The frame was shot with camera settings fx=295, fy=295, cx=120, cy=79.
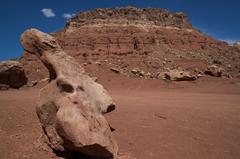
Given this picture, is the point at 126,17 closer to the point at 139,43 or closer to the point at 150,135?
the point at 139,43

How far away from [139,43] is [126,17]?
8331 millimetres

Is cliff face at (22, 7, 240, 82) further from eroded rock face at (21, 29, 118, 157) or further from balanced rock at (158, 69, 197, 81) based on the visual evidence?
eroded rock face at (21, 29, 118, 157)

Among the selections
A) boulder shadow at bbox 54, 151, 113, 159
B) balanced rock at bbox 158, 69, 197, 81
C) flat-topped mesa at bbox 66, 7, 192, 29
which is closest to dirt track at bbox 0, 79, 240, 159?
boulder shadow at bbox 54, 151, 113, 159

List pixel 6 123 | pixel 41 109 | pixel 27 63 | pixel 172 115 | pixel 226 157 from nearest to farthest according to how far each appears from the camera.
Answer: pixel 41 109
pixel 226 157
pixel 6 123
pixel 172 115
pixel 27 63

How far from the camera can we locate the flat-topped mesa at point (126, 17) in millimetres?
46406

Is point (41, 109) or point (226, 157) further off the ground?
point (41, 109)

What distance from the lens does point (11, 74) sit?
64.1 feet

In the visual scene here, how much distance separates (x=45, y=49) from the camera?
596 centimetres

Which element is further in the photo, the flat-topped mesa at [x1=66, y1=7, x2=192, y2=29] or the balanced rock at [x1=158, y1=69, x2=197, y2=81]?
the flat-topped mesa at [x1=66, y1=7, x2=192, y2=29]

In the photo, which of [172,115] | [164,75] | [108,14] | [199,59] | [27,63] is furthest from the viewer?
[108,14]

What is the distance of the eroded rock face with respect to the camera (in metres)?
4.59

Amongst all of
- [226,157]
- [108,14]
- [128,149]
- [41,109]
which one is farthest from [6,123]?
[108,14]

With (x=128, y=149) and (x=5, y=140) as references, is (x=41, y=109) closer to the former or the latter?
(x=5, y=140)

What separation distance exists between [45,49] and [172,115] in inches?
177
